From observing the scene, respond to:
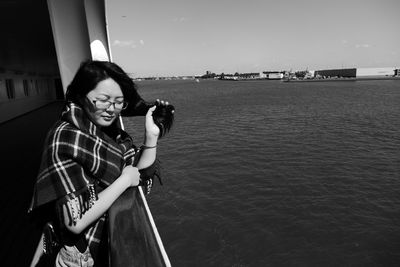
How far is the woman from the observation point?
1337 millimetres

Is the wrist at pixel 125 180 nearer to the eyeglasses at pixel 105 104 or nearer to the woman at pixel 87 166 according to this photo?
the woman at pixel 87 166

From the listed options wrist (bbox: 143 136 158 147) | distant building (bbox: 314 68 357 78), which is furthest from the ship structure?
distant building (bbox: 314 68 357 78)

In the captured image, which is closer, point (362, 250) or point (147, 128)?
point (147, 128)

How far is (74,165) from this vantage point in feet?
4.49

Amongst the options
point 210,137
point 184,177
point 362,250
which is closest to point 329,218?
point 362,250

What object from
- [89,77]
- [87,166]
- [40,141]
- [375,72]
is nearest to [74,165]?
[87,166]

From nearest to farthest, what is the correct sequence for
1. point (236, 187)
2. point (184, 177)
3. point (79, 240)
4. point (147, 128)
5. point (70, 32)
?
point (79, 240) → point (147, 128) → point (70, 32) → point (236, 187) → point (184, 177)

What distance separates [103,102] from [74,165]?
0.42 meters

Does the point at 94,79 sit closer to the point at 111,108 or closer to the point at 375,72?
the point at 111,108

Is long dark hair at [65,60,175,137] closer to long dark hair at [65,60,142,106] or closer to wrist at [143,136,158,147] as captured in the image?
long dark hair at [65,60,142,106]

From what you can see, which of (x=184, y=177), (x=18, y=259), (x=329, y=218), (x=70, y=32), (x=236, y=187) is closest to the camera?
(x=18, y=259)

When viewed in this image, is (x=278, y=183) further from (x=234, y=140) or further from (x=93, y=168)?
(x=93, y=168)

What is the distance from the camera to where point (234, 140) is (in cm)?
1981

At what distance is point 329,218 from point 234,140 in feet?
35.2
